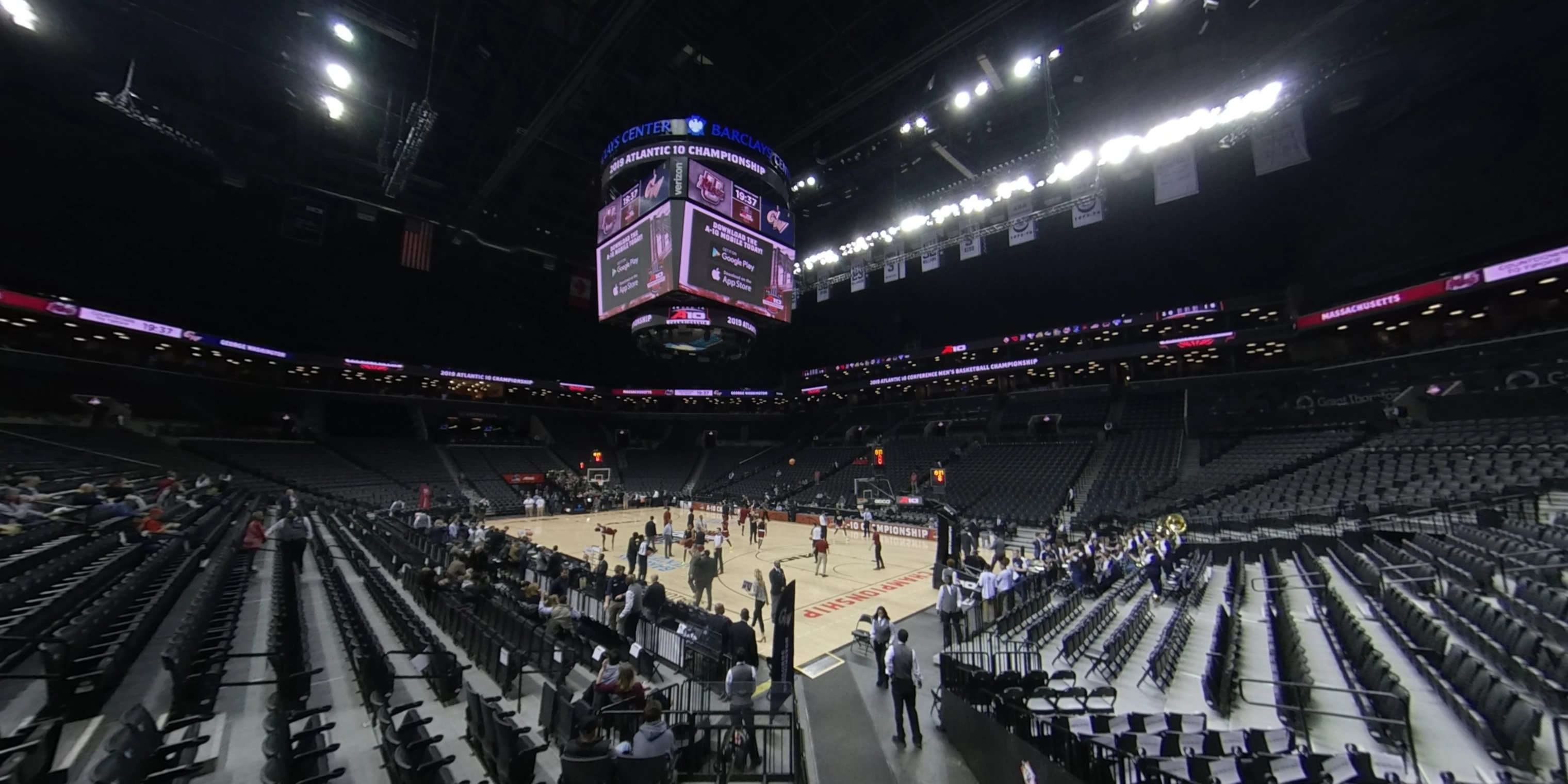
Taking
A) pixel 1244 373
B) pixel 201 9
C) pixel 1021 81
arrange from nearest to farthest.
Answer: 1. pixel 201 9
2. pixel 1021 81
3. pixel 1244 373

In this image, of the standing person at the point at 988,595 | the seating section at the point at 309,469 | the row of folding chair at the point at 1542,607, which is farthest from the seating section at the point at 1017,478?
the seating section at the point at 309,469

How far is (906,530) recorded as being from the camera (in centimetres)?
2261

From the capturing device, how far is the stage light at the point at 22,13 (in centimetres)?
987

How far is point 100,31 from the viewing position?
11.4 metres

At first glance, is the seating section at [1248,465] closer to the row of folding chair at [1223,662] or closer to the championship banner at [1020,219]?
the championship banner at [1020,219]

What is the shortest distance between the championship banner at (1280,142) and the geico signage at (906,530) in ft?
51.0

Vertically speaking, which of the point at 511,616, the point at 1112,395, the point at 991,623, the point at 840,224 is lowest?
the point at 991,623

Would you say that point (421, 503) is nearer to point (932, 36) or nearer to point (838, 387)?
point (932, 36)

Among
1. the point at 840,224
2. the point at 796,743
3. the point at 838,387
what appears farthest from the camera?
the point at 838,387

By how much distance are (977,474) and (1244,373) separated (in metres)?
13.9

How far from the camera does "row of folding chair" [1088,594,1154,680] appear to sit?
7035 mm

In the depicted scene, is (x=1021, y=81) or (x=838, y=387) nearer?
(x=1021, y=81)

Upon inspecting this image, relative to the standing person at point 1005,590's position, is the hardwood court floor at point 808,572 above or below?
below

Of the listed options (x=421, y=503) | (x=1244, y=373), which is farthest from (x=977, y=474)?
(x=421, y=503)
